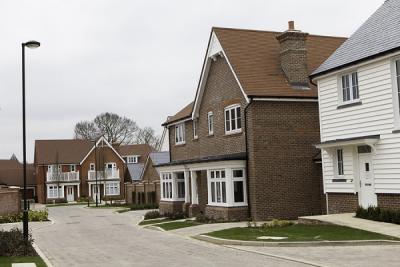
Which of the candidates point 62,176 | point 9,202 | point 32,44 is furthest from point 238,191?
point 62,176

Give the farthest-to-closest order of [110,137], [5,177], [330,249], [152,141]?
1. [152,141]
2. [110,137]
3. [5,177]
4. [330,249]

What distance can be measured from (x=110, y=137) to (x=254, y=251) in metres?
78.9

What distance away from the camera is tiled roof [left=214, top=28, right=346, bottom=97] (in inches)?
997

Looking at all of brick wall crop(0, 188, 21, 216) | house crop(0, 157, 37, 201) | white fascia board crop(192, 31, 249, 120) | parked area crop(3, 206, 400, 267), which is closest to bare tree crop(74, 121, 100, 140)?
house crop(0, 157, 37, 201)

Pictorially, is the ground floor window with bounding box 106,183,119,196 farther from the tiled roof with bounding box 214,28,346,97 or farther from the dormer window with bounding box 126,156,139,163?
the tiled roof with bounding box 214,28,346,97

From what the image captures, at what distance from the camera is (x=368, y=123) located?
19.7m

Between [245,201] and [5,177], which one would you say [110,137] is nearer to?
[5,177]

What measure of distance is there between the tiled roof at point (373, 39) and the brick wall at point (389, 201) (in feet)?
15.6

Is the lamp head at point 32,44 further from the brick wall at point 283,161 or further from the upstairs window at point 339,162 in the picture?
the upstairs window at point 339,162

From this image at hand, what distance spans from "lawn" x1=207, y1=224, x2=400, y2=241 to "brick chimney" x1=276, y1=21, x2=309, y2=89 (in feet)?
27.3

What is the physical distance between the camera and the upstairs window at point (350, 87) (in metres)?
20.5

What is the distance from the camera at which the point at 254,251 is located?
15.4m

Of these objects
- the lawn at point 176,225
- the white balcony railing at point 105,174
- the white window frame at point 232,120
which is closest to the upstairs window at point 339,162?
the white window frame at point 232,120

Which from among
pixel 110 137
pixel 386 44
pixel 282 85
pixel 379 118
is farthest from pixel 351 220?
pixel 110 137
